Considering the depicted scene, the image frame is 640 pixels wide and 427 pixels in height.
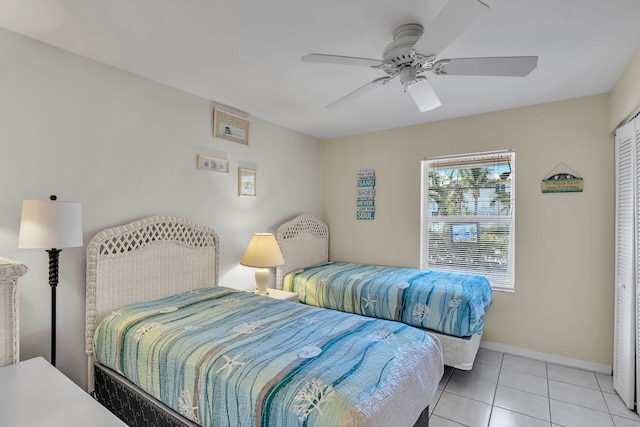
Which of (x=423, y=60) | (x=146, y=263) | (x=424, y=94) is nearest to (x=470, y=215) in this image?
(x=424, y=94)

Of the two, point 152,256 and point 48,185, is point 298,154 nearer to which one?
point 152,256

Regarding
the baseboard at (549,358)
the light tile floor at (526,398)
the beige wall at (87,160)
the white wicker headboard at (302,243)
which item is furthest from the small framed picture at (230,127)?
the baseboard at (549,358)

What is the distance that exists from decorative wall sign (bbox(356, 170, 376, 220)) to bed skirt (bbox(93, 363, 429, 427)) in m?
2.64

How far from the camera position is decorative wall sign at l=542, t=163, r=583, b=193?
2.99 metres

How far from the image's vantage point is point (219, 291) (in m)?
2.69

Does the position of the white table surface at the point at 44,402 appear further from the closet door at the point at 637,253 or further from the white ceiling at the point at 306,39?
the closet door at the point at 637,253

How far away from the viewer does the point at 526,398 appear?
248cm

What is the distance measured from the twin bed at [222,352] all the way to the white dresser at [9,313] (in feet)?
1.50

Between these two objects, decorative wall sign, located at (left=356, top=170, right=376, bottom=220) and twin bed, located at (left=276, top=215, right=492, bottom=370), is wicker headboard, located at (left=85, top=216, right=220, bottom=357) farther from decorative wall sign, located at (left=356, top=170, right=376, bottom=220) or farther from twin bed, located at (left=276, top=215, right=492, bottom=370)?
decorative wall sign, located at (left=356, top=170, right=376, bottom=220)

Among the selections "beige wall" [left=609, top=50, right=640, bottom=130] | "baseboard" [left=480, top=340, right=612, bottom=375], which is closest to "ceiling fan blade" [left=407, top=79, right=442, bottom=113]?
"beige wall" [left=609, top=50, right=640, bottom=130]

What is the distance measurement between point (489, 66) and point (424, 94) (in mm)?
466

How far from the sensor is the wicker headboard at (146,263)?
2.16 meters

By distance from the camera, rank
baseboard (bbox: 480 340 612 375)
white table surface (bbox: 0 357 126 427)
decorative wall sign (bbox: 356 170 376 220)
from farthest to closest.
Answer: decorative wall sign (bbox: 356 170 376 220), baseboard (bbox: 480 340 612 375), white table surface (bbox: 0 357 126 427)

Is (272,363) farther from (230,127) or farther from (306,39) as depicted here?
(230,127)
